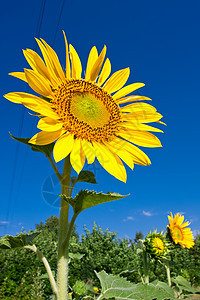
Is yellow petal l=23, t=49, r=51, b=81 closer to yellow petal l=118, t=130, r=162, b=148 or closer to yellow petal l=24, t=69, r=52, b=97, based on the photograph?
yellow petal l=24, t=69, r=52, b=97

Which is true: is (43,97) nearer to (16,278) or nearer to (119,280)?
(119,280)

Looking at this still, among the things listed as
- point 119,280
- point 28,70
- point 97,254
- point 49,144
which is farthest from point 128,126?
point 97,254

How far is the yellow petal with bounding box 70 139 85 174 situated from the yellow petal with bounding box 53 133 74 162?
0.02 m

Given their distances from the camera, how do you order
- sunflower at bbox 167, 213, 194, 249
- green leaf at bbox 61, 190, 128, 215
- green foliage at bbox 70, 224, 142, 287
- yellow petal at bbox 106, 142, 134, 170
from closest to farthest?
green leaf at bbox 61, 190, 128, 215 < yellow petal at bbox 106, 142, 134, 170 < sunflower at bbox 167, 213, 194, 249 < green foliage at bbox 70, 224, 142, 287

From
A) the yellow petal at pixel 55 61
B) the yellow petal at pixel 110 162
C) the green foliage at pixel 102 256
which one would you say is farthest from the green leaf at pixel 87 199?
the green foliage at pixel 102 256

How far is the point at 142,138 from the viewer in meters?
1.81

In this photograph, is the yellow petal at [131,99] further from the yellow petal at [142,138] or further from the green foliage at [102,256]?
the green foliage at [102,256]

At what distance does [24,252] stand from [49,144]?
30.0ft

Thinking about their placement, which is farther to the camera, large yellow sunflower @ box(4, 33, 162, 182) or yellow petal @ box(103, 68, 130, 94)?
yellow petal @ box(103, 68, 130, 94)

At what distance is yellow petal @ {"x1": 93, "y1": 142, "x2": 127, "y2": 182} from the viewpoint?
151 cm

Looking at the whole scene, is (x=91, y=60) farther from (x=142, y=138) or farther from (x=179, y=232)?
(x=179, y=232)

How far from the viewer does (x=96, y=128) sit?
174 centimetres

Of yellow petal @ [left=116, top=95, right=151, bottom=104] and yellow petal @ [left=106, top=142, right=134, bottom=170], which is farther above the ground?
yellow petal @ [left=116, top=95, right=151, bottom=104]

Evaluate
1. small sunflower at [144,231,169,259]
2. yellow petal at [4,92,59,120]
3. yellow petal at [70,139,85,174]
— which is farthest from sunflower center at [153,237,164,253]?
yellow petal at [4,92,59,120]
